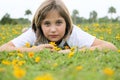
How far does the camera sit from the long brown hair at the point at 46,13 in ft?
17.5

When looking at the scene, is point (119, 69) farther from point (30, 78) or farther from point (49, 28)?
point (49, 28)

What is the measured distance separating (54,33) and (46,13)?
368mm

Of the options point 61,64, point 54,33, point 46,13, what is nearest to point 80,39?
point 54,33

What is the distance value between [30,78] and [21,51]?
235 centimetres

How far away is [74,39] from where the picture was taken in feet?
18.3

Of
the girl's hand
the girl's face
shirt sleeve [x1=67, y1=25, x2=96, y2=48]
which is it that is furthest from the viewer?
shirt sleeve [x1=67, y1=25, x2=96, y2=48]

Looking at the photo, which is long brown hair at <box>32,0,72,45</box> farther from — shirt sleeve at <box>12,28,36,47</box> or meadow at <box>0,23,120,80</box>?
meadow at <box>0,23,120,80</box>

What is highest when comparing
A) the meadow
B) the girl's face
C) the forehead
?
the forehead

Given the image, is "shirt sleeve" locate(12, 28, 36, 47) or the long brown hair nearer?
the long brown hair

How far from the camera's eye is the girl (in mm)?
5164

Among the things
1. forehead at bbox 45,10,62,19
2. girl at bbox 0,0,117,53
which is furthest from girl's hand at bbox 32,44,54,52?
forehead at bbox 45,10,62,19

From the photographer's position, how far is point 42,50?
468 cm

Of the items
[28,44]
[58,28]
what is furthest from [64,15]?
[28,44]

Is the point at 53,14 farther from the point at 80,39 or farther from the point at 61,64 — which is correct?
the point at 61,64
